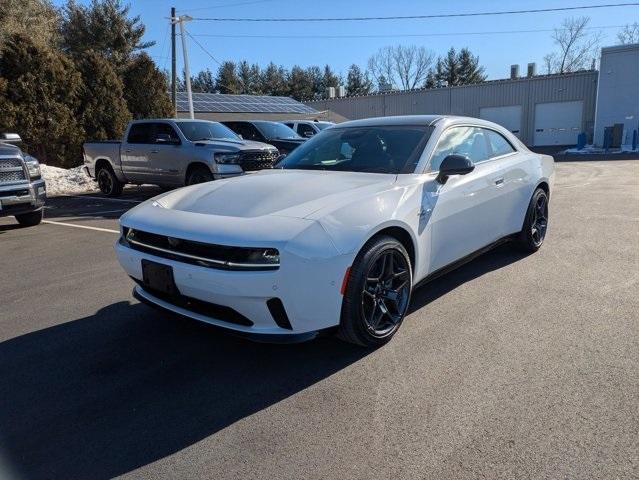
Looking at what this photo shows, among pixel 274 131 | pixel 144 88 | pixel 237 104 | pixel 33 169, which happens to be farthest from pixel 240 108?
pixel 33 169

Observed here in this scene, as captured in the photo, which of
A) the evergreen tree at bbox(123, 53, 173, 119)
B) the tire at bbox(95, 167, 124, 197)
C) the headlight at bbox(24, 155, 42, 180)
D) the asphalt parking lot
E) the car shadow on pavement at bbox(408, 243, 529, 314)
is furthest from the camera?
the evergreen tree at bbox(123, 53, 173, 119)

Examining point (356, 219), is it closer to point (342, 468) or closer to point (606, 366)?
point (342, 468)

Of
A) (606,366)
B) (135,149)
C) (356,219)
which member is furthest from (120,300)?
(135,149)

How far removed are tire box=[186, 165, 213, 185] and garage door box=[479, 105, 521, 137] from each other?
2965 cm

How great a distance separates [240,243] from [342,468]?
1295 millimetres

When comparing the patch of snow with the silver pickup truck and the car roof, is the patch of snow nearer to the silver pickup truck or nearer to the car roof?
the silver pickup truck

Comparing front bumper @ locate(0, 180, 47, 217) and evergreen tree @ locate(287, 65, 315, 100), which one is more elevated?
evergreen tree @ locate(287, 65, 315, 100)

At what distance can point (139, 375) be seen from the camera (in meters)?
3.25

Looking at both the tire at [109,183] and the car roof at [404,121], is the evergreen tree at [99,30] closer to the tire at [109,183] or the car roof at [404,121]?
the tire at [109,183]

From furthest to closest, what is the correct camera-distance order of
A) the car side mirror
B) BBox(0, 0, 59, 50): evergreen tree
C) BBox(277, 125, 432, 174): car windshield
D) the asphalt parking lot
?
BBox(0, 0, 59, 50): evergreen tree, BBox(277, 125, 432, 174): car windshield, the car side mirror, the asphalt parking lot

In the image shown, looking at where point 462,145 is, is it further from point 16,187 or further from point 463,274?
point 16,187

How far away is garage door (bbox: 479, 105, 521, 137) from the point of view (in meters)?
36.1

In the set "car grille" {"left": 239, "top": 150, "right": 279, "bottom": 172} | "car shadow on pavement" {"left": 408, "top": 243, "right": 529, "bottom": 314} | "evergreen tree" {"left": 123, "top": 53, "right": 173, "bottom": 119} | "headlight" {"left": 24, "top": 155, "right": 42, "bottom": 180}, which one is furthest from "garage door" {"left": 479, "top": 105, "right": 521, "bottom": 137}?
"car shadow on pavement" {"left": 408, "top": 243, "right": 529, "bottom": 314}

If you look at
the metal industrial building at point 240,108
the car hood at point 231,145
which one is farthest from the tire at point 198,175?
the metal industrial building at point 240,108
